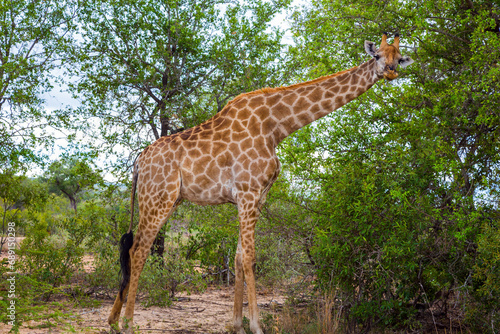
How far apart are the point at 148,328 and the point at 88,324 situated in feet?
2.84

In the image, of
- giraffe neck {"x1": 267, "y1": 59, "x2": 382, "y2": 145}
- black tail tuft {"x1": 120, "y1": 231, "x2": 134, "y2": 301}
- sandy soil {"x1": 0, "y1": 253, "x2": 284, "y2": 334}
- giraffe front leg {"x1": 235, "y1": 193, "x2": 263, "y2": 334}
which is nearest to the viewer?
giraffe front leg {"x1": 235, "y1": 193, "x2": 263, "y2": 334}

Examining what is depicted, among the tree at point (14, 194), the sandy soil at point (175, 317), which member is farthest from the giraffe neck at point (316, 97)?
the tree at point (14, 194)

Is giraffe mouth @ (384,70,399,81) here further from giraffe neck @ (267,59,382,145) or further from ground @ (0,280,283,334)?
ground @ (0,280,283,334)

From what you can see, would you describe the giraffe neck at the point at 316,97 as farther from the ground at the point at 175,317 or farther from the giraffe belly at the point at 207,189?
the ground at the point at 175,317

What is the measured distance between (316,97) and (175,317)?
4.03 metres

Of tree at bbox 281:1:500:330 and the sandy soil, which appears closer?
tree at bbox 281:1:500:330

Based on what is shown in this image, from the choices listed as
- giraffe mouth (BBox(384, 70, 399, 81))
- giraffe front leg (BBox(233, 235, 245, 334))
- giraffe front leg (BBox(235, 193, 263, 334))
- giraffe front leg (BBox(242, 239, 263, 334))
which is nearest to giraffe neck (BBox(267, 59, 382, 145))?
giraffe mouth (BBox(384, 70, 399, 81))

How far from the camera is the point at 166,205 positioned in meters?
5.48

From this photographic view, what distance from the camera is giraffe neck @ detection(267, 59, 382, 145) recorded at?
17.7ft

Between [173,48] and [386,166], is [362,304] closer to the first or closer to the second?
[386,166]

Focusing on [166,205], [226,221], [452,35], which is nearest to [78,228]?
[226,221]

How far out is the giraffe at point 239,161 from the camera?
A: 5.31 meters

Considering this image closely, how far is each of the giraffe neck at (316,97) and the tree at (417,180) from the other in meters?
1.00

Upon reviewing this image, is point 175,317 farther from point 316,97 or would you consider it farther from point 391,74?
point 391,74
